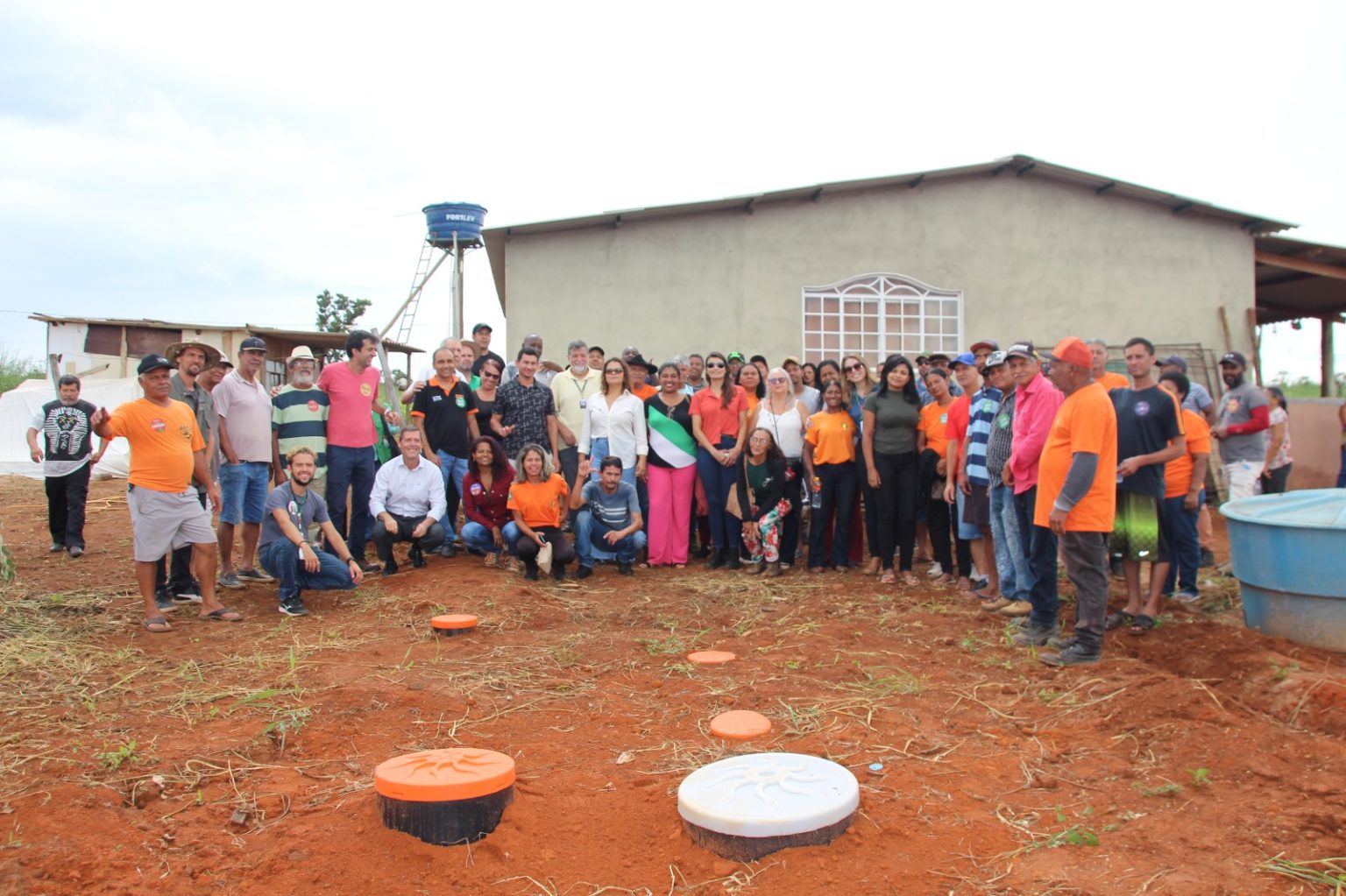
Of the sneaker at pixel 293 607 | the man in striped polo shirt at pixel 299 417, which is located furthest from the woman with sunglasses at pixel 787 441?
the sneaker at pixel 293 607

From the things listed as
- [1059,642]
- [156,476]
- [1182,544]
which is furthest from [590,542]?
[1182,544]

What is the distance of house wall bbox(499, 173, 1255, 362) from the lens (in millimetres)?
12773

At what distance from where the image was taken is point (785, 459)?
8219mm

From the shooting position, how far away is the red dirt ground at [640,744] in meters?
3.06

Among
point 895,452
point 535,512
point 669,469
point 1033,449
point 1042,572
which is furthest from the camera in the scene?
point 669,469

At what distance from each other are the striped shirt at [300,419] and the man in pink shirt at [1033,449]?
5.57 metres

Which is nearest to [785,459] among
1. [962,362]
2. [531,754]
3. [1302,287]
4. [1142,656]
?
[962,362]

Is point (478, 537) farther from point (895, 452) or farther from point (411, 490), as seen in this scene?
point (895, 452)

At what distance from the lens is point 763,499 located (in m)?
8.21

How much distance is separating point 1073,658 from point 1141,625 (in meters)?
0.95

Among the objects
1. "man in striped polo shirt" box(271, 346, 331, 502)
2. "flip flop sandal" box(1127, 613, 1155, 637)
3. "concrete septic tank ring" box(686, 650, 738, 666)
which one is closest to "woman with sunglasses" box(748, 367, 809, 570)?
"concrete septic tank ring" box(686, 650, 738, 666)

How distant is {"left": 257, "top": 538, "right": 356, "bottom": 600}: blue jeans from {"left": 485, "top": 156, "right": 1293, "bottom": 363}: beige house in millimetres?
6291

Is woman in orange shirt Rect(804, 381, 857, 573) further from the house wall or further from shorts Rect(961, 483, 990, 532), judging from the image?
the house wall

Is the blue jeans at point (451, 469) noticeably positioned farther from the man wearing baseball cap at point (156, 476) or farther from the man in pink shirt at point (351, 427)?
the man wearing baseball cap at point (156, 476)
